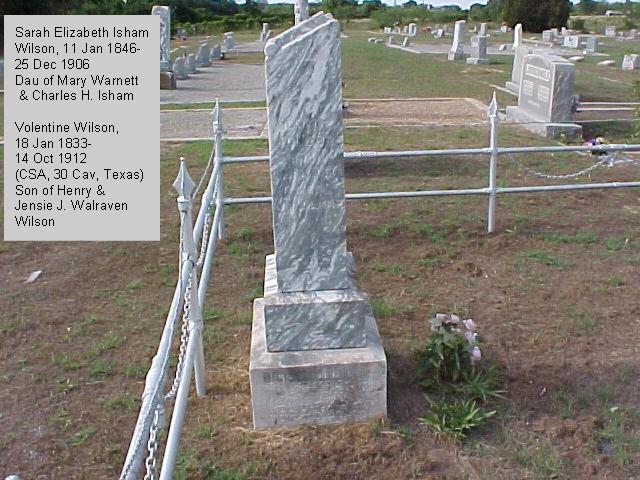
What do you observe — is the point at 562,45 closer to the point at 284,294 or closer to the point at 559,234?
the point at 559,234

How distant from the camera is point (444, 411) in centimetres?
339

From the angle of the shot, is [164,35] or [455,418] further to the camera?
[164,35]

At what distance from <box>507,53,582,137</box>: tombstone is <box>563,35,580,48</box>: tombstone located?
71.1 ft

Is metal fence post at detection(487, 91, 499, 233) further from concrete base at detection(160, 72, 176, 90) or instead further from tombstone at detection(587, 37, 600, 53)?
tombstone at detection(587, 37, 600, 53)

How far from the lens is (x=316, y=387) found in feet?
11.0

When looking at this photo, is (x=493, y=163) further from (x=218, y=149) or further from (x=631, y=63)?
(x=631, y=63)

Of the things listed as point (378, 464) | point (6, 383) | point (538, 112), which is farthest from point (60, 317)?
point (538, 112)

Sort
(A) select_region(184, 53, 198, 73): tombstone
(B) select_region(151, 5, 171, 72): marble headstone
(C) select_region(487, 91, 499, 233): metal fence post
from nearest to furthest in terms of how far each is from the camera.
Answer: (C) select_region(487, 91, 499, 233): metal fence post, (B) select_region(151, 5, 171, 72): marble headstone, (A) select_region(184, 53, 198, 73): tombstone

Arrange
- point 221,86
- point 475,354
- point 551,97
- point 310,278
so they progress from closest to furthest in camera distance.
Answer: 1. point 310,278
2. point 475,354
3. point 551,97
4. point 221,86

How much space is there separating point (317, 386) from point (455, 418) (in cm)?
64

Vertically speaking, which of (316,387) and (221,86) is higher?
(221,86)

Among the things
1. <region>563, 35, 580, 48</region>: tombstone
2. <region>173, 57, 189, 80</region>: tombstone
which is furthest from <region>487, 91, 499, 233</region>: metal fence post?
<region>563, 35, 580, 48</region>: tombstone

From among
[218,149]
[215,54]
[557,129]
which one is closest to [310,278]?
[218,149]

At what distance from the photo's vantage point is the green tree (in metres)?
41.5
